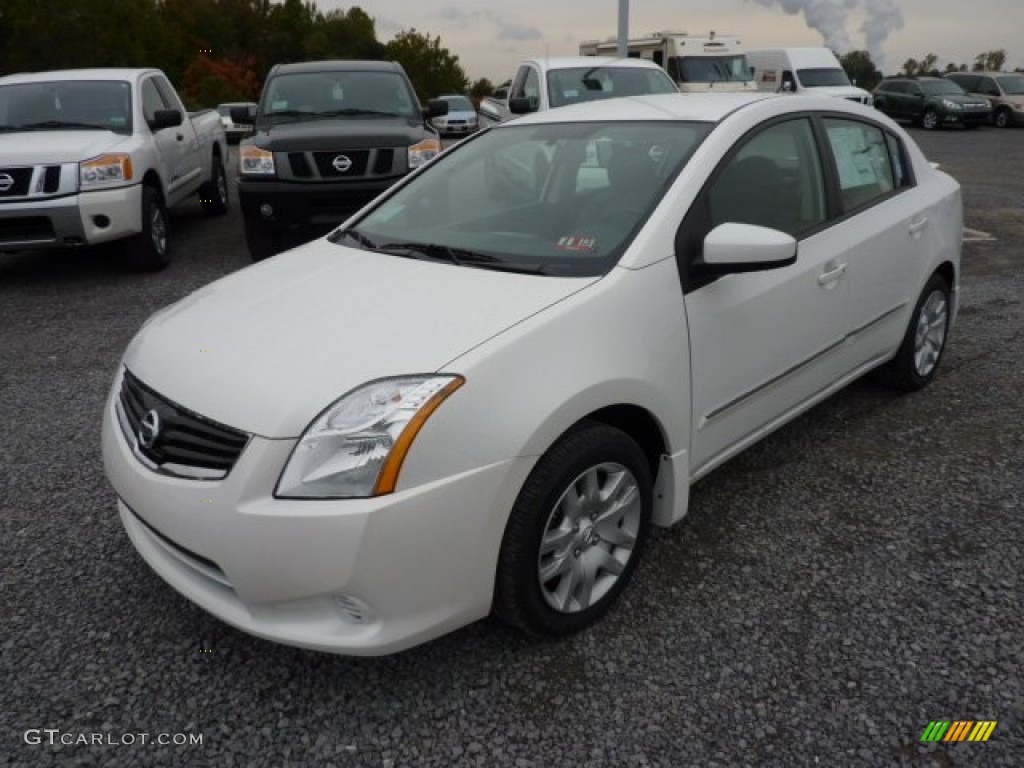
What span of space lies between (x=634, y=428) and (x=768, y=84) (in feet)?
62.3

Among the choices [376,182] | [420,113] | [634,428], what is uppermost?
[420,113]

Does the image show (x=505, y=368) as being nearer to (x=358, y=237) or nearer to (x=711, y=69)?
(x=358, y=237)

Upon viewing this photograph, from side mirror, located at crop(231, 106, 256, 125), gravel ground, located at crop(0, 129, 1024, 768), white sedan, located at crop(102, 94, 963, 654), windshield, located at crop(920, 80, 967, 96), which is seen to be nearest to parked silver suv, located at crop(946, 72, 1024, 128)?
windshield, located at crop(920, 80, 967, 96)

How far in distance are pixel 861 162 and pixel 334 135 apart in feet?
15.4

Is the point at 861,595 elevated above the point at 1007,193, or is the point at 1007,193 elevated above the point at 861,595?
the point at 1007,193

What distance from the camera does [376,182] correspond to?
23.1 feet

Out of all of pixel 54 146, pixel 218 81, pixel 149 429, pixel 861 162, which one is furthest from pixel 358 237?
pixel 218 81

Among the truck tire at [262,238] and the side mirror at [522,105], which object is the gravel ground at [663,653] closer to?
the truck tire at [262,238]

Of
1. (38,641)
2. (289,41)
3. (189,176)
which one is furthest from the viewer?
(289,41)

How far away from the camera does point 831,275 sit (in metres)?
3.26

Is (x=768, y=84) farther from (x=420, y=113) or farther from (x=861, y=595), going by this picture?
(x=861, y=595)

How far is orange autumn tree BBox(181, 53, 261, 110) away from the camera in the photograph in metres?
42.7

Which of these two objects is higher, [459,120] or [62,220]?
[459,120]

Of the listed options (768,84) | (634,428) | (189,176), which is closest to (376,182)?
(189,176)
